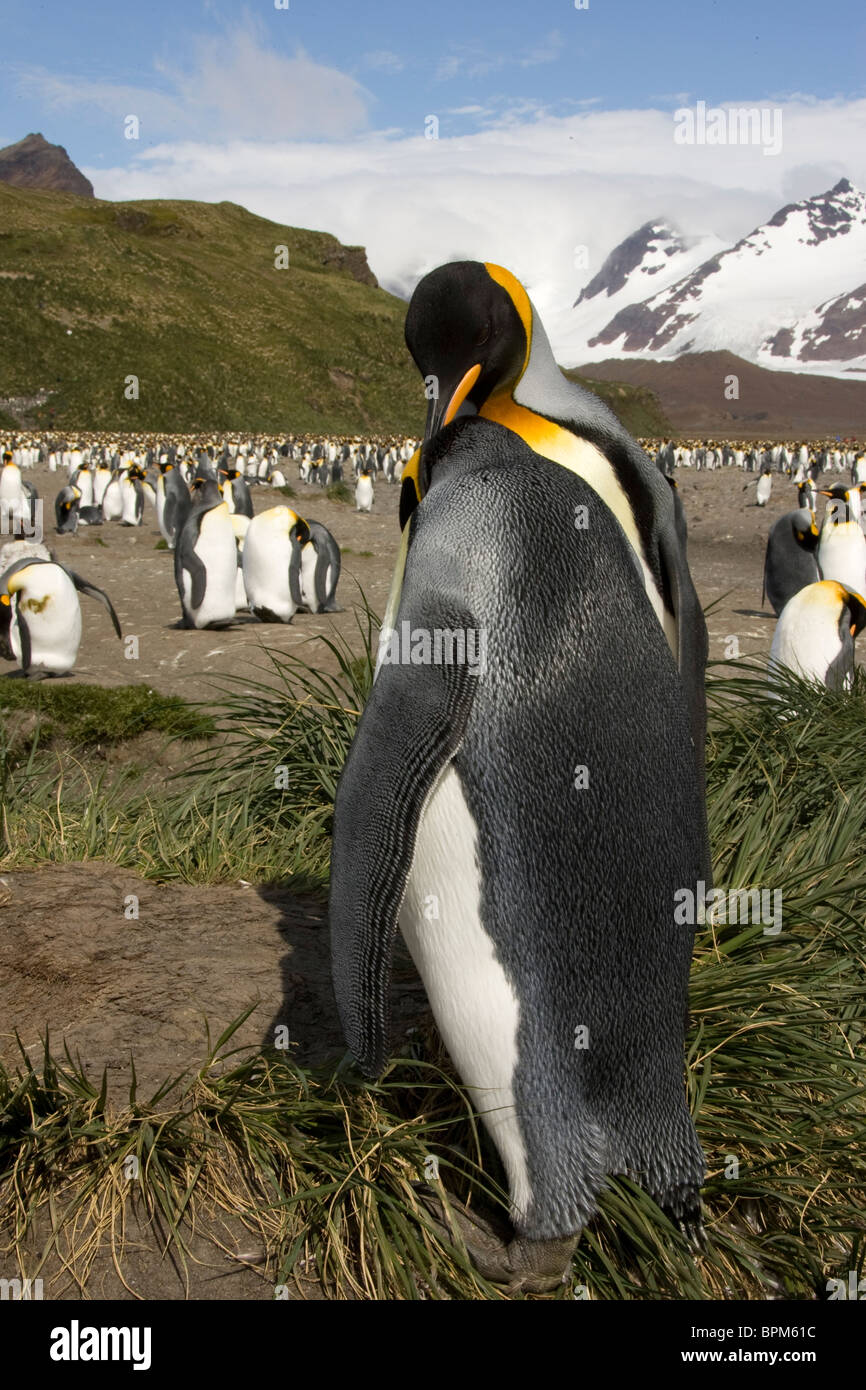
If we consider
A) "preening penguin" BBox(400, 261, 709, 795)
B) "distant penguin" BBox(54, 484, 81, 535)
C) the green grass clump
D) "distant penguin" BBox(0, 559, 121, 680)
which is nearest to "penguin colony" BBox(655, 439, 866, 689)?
"preening penguin" BBox(400, 261, 709, 795)

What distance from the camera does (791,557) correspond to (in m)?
11.0

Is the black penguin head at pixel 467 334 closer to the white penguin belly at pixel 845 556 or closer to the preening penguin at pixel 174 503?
the white penguin belly at pixel 845 556

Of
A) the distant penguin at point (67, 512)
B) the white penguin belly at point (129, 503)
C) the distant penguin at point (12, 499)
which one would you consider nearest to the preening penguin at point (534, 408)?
the distant penguin at point (12, 499)

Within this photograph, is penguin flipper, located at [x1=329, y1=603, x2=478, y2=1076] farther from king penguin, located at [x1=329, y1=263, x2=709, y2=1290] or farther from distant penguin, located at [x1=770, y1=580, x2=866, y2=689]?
distant penguin, located at [x1=770, y1=580, x2=866, y2=689]

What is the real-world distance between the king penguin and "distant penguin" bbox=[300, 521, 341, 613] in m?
9.13

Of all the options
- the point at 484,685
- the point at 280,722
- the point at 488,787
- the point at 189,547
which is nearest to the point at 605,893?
the point at 488,787

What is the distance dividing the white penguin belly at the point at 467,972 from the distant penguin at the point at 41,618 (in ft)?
22.7

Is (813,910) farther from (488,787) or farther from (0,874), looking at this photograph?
(0,874)

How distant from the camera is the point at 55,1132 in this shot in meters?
2.18

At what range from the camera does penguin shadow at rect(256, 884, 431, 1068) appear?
2572 millimetres

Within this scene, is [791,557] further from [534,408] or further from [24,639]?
[534,408]

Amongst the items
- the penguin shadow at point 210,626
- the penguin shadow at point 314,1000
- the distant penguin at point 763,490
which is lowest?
the penguin shadow at point 314,1000

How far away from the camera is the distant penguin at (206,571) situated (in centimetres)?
1016

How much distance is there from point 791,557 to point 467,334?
947 cm
